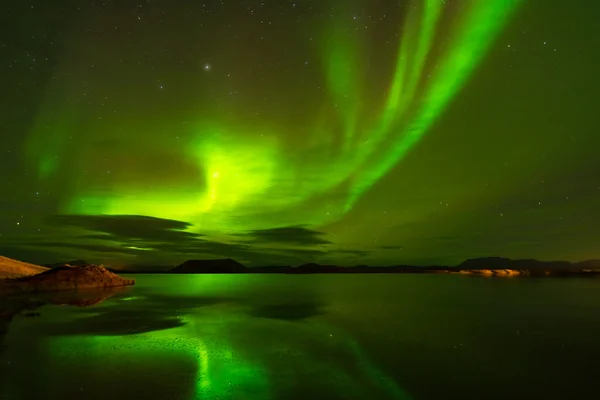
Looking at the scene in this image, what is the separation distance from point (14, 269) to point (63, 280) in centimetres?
2706

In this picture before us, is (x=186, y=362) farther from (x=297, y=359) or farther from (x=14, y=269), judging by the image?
(x=14, y=269)

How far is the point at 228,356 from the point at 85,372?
23.5ft

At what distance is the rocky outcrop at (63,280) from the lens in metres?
78.8

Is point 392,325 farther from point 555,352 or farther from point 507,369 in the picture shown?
point 507,369

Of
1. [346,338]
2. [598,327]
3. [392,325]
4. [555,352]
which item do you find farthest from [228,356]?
[598,327]

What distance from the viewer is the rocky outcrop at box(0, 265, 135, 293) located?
259 ft

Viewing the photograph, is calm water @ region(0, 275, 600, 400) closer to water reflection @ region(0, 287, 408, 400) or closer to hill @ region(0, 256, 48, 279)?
water reflection @ region(0, 287, 408, 400)

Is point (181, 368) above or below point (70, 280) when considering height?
below

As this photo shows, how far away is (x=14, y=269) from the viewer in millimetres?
99812

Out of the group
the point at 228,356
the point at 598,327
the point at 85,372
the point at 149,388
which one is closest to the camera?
the point at 149,388

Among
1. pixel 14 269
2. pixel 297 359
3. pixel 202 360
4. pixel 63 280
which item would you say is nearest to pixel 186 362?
pixel 202 360

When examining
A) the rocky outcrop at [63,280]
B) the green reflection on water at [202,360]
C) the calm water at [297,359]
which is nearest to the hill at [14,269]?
the rocky outcrop at [63,280]

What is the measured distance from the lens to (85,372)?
18109 mm

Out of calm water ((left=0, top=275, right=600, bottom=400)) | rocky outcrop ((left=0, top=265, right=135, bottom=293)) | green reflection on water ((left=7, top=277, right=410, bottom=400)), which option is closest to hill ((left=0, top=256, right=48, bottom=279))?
rocky outcrop ((left=0, top=265, right=135, bottom=293))
